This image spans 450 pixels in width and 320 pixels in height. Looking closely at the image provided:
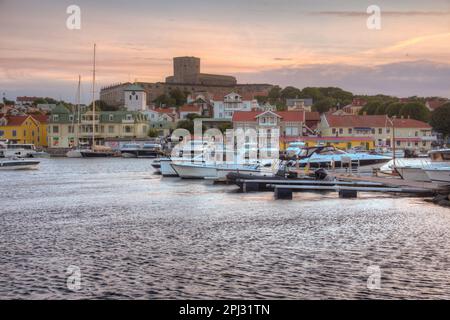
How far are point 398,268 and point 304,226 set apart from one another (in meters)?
6.78

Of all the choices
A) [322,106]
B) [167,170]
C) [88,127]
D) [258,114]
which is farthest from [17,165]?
[322,106]

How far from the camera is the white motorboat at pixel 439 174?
1212 inches

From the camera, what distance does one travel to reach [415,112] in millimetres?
110125

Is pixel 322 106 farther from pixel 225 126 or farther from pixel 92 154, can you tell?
pixel 92 154

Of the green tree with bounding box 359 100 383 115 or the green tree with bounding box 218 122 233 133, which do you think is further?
the green tree with bounding box 359 100 383 115

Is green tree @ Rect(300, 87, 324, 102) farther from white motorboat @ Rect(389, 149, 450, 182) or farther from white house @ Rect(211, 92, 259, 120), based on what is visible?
white motorboat @ Rect(389, 149, 450, 182)

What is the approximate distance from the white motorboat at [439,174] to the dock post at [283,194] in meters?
7.27

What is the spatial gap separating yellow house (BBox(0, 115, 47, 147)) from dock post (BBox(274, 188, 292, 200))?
83.0 m

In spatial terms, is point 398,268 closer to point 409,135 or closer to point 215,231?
point 215,231

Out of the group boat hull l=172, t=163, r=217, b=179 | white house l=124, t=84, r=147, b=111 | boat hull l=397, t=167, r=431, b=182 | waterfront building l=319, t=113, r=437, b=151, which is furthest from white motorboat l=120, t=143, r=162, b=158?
boat hull l=397, t=167, r=431, b=182

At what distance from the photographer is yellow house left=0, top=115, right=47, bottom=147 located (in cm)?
10638

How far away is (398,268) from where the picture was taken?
602 inches

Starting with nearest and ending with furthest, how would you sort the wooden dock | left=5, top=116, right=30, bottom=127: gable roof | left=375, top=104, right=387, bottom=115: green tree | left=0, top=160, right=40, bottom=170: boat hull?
1. the wooden dock
2. left=0, top=160, right=40, bottom=170: boat hull
3. left=5, top=116, right=30, bottom=127: gable roof
4. left=375, top=104, right=387, bottom=115: green tree

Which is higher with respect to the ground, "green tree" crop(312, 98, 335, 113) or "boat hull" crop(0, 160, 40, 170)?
"green tree" crop(312, 98, 335, 113)
